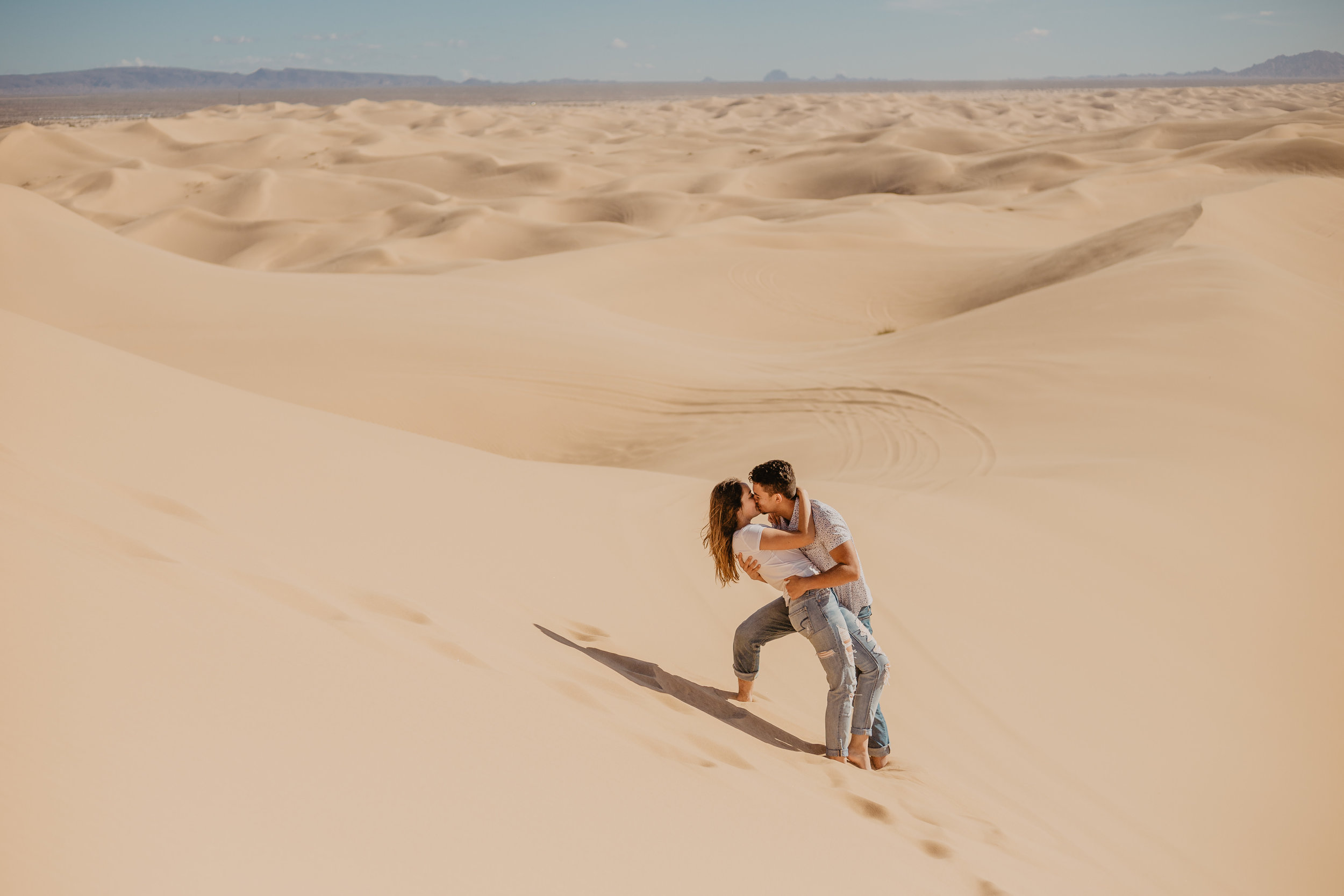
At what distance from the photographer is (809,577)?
3674 mm

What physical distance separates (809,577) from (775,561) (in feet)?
0.46

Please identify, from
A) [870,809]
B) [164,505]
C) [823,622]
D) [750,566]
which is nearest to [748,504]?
[750,566]

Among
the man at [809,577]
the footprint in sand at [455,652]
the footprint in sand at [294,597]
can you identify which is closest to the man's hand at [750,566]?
the man at [809,577]

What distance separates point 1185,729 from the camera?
4395 mm

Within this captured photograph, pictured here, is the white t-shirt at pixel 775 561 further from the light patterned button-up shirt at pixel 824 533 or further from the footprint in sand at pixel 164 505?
the footprint in sand at pixel 164 505

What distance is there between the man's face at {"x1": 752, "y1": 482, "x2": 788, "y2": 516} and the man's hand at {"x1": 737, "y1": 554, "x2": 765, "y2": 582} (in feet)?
0.64

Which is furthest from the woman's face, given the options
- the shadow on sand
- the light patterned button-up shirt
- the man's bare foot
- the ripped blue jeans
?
the man's bare foot

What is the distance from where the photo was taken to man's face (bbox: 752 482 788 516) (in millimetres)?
3578

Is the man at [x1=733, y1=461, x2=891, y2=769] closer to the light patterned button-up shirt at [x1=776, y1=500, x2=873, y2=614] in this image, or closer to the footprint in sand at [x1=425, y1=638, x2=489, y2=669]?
the light patterned button-up shirt at [x1=776, y1=500, x2=873, y2=614]

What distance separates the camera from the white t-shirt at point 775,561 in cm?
363

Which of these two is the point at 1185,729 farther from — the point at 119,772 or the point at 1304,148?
the point at 1304,148

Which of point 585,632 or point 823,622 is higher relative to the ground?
point 823,622

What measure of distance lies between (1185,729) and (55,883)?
4428 mm

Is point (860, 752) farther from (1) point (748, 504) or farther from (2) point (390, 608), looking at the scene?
(2) point (390, 608)
